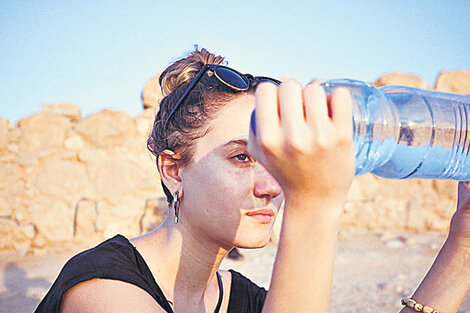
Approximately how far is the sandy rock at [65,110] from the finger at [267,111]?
7392 mm

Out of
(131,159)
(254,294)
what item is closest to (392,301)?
(254,294)

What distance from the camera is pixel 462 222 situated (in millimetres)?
1424

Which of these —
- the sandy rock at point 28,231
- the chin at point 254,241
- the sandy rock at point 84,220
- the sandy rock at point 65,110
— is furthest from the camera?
the sandy rock at point 65,110

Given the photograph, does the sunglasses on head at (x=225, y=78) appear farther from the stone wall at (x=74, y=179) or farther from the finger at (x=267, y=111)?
the stone wall at (x=74, y=179)

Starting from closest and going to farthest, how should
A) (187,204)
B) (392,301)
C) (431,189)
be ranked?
1. (187,204)
2. (392,301)
3. (431,189)

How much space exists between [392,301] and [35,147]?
5.76 meters

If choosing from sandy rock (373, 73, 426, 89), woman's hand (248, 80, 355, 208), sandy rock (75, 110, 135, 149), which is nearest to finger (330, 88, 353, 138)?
→ woman's hand (248, 80, 355, 208)

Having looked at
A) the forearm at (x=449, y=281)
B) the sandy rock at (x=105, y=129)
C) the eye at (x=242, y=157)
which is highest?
the eye at (x=242, y=157)

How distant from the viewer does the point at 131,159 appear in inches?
291

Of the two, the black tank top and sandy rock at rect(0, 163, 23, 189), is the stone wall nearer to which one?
sandy rock at rect(0, 163, 23, 189)

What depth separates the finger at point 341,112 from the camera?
67 centimetres

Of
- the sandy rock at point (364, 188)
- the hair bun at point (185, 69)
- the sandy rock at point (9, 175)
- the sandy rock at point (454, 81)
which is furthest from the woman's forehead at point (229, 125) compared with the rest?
the sandy rock at point (454, 81)

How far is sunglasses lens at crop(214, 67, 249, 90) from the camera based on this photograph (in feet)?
5.31

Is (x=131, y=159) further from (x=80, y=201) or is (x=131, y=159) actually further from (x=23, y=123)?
(x=23, y=123)
